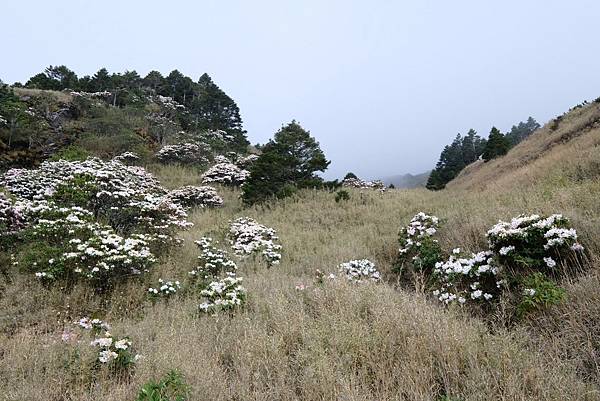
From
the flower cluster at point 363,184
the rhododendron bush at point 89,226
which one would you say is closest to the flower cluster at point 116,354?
the rhododendron bush at point 89,226

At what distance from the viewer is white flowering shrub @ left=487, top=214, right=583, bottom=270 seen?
417 cm

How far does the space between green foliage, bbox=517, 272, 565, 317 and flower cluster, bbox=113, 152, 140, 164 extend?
18288 millimetres

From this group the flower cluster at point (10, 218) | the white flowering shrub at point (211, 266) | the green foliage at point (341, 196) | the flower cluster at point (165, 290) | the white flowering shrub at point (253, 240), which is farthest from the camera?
the green foliage at point (341, 196)

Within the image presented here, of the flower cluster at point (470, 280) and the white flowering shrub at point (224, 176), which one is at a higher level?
the white flowering shrub at point (224, 176)

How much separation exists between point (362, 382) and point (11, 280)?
572 centimetres

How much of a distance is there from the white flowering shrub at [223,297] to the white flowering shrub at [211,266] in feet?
3.24

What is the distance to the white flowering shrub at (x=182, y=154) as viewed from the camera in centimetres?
1980

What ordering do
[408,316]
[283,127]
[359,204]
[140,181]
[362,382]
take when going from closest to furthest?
[362,382] → [408,316] → [140,181] → [359,204] → [283,127]

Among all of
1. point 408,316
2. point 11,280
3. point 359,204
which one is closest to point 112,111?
point 359,204

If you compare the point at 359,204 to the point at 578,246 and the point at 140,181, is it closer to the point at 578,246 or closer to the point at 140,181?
the point at 140,181

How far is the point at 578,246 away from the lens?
4051 mm

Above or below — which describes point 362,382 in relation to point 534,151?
below

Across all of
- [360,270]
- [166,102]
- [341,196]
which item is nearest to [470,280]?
[360,270]

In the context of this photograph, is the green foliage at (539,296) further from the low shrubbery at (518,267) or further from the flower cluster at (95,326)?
the flower cluster at (95,326)
